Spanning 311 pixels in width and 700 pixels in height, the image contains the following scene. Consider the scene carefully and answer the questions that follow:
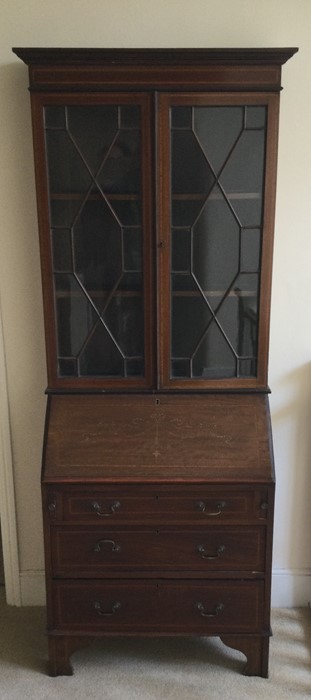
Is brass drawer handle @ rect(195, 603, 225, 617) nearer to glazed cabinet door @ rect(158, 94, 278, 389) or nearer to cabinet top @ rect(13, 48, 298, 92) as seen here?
glazed cabinet door @ rect(158, 94, 278, 389)

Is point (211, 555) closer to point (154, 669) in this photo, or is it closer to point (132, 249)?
point (154, 669)

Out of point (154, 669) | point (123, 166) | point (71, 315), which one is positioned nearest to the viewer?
point (123, 166)

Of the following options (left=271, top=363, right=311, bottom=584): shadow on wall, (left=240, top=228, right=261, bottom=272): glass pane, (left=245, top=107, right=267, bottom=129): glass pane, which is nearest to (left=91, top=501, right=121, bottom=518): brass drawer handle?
(left=271, top=363, right=311, bottom=584): shadow on wall

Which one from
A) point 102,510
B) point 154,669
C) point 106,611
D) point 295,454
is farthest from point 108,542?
point 295,454

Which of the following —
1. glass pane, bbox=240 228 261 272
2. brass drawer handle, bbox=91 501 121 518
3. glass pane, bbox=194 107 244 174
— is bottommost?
brass drawer handle, bbox=91 501 121 518

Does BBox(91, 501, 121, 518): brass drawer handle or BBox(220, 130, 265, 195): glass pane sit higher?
Result: BBox(220, 130, 265, 195): glass pane

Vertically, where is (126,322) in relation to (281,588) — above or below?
above

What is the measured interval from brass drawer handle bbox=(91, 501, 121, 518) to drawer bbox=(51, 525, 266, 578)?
55 millimetres

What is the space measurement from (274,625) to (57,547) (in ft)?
3.12

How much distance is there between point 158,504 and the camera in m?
1.85

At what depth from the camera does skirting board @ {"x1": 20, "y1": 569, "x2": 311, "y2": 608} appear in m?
2.32

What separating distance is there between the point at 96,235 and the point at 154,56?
21.9 inches

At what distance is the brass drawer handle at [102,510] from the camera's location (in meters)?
1.85

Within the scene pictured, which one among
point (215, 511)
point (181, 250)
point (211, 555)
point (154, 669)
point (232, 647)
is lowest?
point (154, 669)
